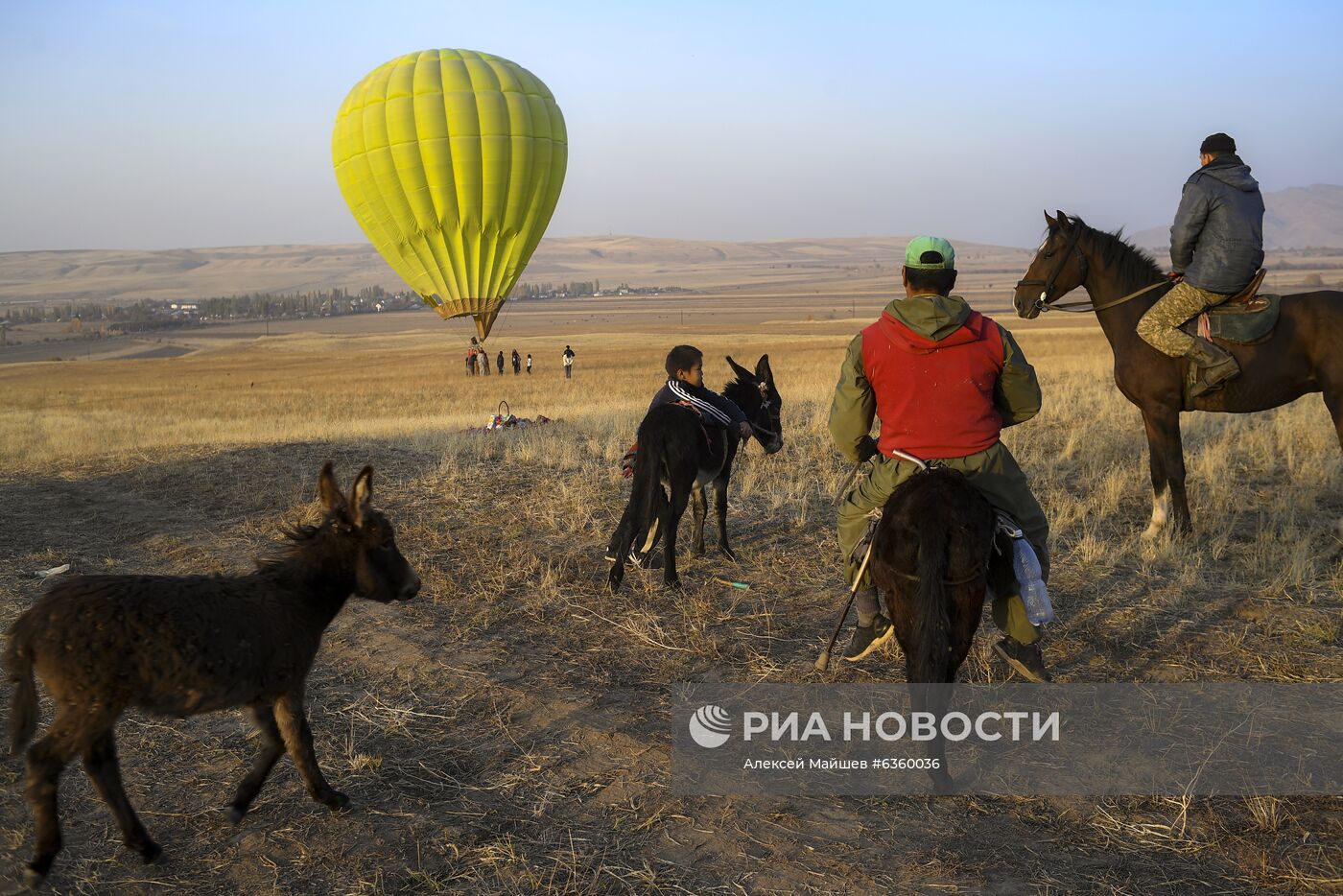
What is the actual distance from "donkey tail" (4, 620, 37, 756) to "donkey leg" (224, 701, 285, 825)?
2.76ft

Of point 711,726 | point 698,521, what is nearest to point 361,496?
point 711,726

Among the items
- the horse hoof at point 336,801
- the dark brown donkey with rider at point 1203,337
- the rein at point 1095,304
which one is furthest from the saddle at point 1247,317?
the horse hoof at point 336,801

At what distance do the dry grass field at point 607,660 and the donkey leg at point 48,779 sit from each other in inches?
5.4

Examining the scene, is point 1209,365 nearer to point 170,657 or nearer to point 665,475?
point 665,475

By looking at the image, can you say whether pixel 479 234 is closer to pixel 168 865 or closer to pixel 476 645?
pixel 476 645

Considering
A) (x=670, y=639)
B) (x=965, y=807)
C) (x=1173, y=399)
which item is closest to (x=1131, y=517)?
(x=1173, y=399)

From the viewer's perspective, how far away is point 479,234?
73.1 feet

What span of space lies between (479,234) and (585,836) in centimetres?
1953

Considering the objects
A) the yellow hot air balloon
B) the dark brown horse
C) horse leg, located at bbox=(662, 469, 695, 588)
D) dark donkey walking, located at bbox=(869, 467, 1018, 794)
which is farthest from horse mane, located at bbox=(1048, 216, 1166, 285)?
the yellow hot air balloon

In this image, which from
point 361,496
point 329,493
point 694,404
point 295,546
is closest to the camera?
Result: point 329,493

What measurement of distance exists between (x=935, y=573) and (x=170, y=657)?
3.21 meters

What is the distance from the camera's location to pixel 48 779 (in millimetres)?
3914

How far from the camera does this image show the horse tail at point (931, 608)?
4293mm

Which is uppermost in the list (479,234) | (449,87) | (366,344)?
(449,87)
